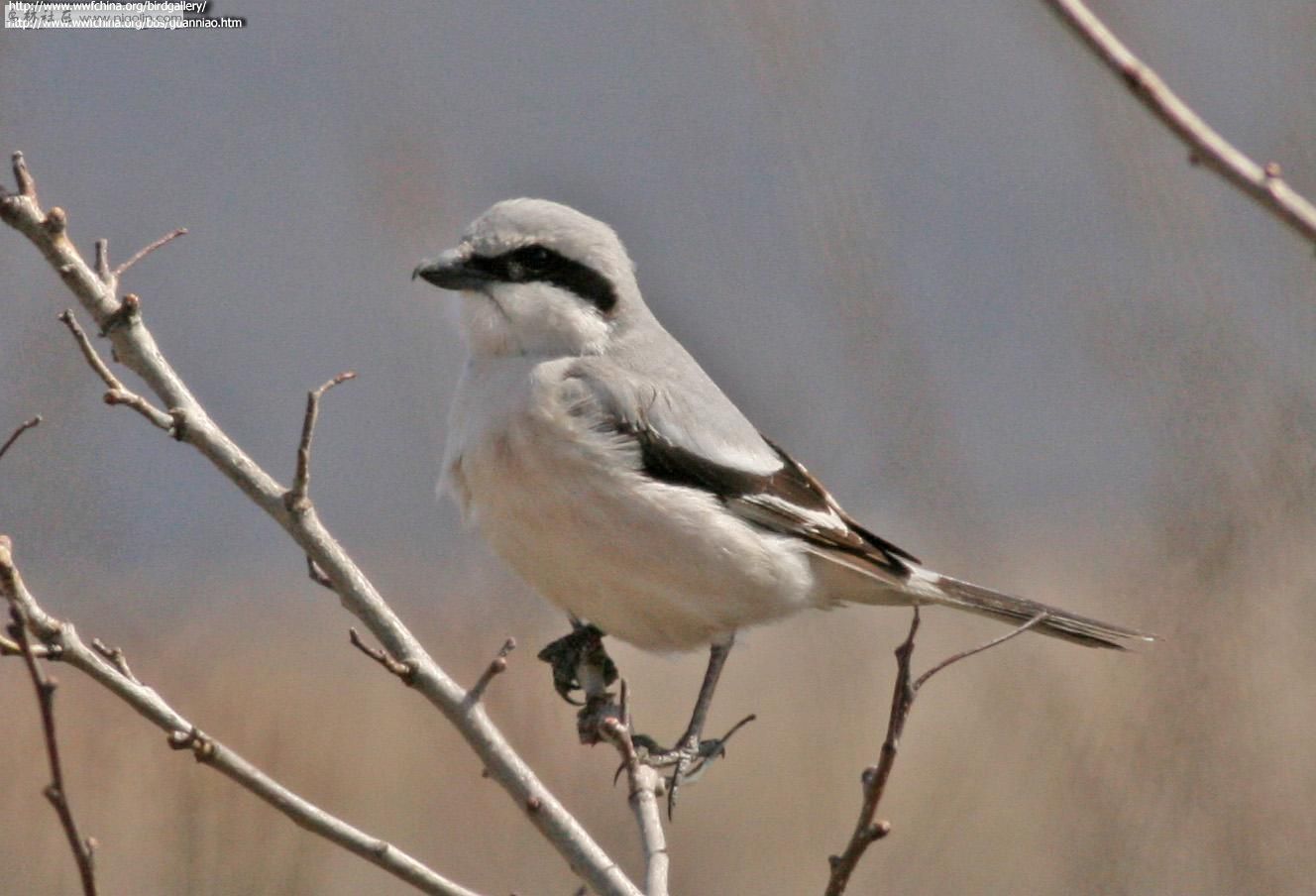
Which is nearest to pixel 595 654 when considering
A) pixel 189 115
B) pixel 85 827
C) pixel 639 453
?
pixel 639 453

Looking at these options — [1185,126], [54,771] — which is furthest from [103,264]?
[1185,126]

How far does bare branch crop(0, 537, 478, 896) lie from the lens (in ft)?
5.21

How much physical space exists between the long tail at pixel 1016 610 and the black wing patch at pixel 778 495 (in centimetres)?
6

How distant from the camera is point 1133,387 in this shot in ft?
10.3

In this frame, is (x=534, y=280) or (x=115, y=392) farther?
(x=534, y=280)

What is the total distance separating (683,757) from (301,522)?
3.41 ft

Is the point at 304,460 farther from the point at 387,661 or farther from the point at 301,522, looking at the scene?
the point at 387,661

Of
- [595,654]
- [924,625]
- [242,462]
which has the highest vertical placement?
[924,625]

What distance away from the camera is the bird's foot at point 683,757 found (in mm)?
2534

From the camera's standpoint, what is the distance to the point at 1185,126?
0.95 meters

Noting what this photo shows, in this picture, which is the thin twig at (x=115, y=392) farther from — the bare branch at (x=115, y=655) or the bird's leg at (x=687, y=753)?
the bird's leg at (x=687, y=753)

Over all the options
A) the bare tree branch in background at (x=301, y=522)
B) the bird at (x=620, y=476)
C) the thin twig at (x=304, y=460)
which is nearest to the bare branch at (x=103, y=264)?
the bare tree branch in background at (x=301, y=522)

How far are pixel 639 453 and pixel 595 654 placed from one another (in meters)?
0.38

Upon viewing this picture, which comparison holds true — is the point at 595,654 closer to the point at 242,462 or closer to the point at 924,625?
the point at 242,462
